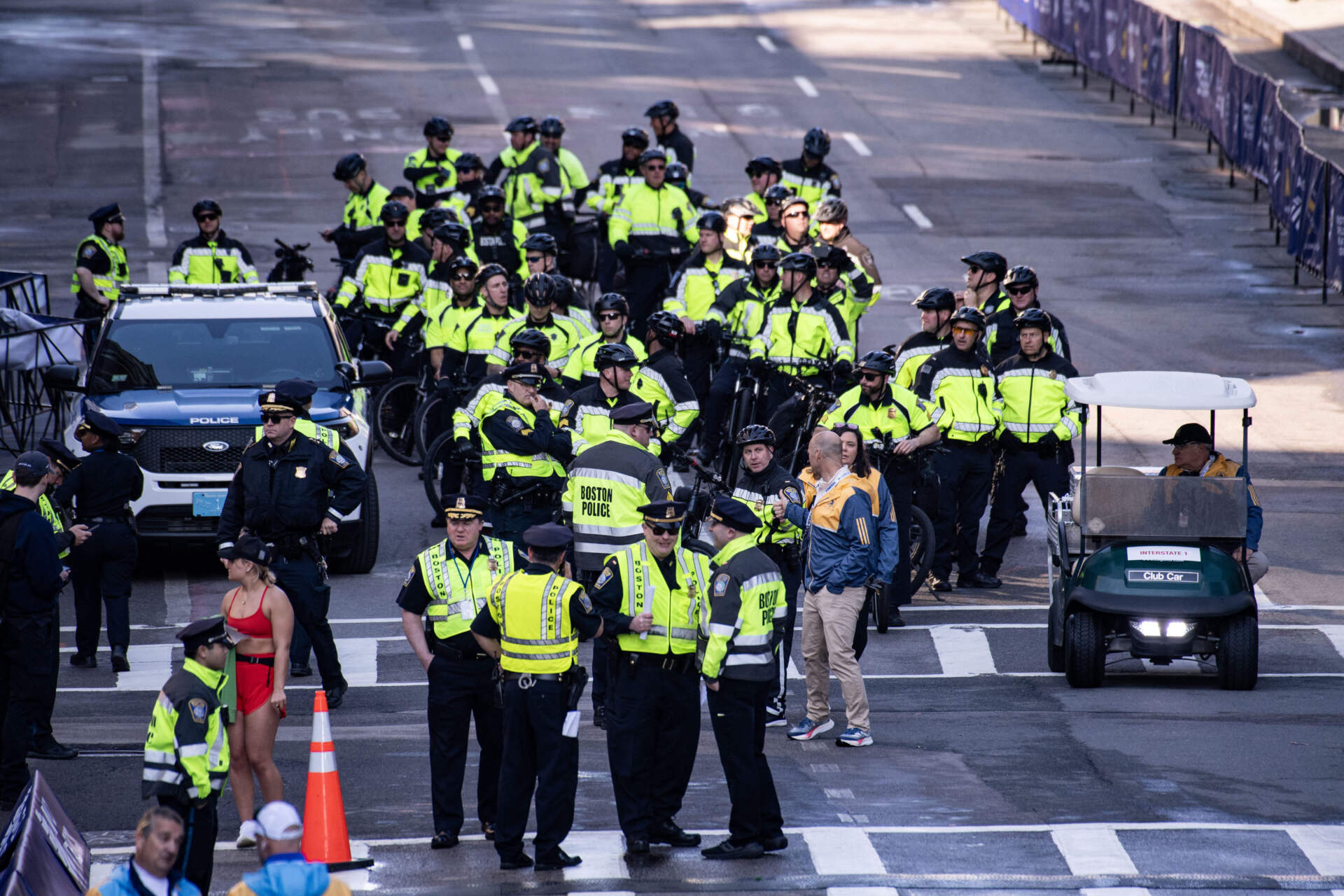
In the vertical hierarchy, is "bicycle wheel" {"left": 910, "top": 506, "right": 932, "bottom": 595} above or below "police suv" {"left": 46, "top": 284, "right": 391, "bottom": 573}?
below

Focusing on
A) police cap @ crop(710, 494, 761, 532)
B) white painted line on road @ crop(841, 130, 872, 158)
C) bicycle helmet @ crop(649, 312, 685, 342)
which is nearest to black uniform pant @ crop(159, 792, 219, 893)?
police cap @ crop(710, 494, 761, 532)

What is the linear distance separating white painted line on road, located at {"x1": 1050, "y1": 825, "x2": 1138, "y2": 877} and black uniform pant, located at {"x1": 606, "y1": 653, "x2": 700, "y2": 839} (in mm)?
2107

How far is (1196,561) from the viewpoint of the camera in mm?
13492

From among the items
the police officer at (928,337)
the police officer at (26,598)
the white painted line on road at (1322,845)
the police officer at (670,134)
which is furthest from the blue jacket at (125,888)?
the police officer at (670,134)

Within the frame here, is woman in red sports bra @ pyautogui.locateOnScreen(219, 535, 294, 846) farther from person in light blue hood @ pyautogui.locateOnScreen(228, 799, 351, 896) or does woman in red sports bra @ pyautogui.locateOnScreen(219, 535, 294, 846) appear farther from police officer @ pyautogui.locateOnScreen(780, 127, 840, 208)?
police officer @ pyautogui.locateOnScreen(780, 127, 840, 208)

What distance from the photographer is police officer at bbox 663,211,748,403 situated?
19000 millimetres

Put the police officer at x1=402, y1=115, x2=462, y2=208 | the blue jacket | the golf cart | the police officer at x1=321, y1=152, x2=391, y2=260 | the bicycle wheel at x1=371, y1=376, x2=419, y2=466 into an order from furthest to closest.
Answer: the police officer at x1=402, y1=115, x2=462, y2=208
the police officer at x1=321, y1=152, x2=391, y2=260
the bicycle wheel at x1=371, y1=376, x2=419, y2=466
the golf cart
the blue jacket

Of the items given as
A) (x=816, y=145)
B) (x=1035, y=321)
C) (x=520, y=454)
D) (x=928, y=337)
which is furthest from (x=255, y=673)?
(x=816, y=145)

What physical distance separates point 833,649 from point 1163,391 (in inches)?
132

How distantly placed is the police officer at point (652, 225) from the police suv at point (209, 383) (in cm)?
468

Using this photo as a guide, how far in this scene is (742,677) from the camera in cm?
1047

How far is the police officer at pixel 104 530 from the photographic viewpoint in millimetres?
13961

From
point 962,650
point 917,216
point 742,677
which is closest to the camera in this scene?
point 742,677

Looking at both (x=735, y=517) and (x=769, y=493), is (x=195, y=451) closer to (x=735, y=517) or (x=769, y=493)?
(x=769, y=493)
